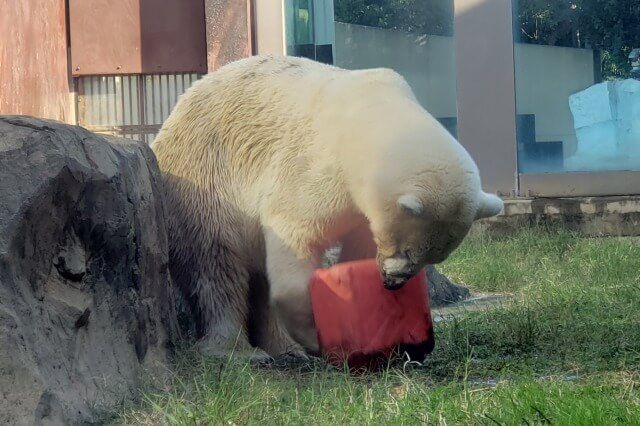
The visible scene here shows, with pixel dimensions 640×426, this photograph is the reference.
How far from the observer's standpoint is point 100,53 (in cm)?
1059

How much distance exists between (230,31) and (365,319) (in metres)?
6.32

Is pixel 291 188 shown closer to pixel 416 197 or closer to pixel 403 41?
pixel 416 197

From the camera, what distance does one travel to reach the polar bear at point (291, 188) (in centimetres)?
427

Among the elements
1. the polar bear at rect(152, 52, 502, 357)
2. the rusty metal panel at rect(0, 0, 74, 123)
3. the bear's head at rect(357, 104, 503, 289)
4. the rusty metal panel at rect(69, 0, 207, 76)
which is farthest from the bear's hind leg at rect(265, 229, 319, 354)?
the rusty metal panel at rect(0, 0, 74, 123)

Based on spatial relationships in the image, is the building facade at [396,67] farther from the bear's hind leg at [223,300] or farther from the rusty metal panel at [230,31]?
the bear's hind leg at [223,300]

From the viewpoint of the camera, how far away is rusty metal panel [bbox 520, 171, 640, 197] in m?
9.34

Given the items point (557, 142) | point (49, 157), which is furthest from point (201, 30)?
point (49, 157)

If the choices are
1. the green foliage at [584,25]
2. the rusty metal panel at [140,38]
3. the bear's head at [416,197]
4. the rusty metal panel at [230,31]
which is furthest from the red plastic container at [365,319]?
the rusty metal panel at [140,38]

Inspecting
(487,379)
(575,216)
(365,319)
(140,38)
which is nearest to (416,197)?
(365,319)

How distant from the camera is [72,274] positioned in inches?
143

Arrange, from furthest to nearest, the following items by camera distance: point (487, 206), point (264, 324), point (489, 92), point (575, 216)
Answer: point (489, 92) < point (575, 216) < point (264, 324) < point (487, 206)

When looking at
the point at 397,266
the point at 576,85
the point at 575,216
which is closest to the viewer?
the point at 397,266

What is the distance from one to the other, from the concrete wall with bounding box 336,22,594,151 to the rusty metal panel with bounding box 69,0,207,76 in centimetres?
164

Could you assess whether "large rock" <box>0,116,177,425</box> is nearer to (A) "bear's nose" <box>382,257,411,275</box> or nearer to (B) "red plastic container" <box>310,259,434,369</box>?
(B) "red plastic container" <box>310,259,434,369</box>
